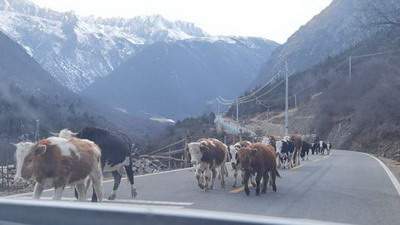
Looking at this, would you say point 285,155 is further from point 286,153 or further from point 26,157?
point 26,157

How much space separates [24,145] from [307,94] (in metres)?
113

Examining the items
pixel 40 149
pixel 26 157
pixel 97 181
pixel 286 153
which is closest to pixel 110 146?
pixel 97 181

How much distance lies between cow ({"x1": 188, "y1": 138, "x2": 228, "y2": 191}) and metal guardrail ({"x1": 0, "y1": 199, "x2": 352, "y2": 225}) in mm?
12444

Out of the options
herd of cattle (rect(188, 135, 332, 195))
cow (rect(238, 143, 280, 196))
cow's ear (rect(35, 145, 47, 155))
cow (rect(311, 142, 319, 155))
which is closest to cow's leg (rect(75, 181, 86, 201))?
cow's ear (rect(35, 145, 47, 155))

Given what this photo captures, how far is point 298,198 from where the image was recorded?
15352mm

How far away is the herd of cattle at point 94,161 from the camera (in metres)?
10.9

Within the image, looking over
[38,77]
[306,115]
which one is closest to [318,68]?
[306,115]

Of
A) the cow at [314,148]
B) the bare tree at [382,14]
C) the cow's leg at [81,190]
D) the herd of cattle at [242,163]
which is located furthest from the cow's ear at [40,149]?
the cow at [314,148]

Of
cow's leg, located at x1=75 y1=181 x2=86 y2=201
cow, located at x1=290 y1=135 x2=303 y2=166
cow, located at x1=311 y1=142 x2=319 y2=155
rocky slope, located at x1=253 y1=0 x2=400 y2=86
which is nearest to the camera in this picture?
cow's leg, located at x1=75 y1=181 x2=86 y2=201

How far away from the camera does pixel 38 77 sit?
417 ft

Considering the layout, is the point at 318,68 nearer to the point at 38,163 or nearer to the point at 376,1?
the point at 376,1

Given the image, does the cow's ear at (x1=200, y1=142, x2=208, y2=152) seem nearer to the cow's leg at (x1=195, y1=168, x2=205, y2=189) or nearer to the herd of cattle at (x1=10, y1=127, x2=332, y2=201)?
the herd of cattle at (x1=10, y1=127, x2=332, y2=201)

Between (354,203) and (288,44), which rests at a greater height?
(288,44)

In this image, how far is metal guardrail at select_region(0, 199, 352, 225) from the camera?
3.60 metres
